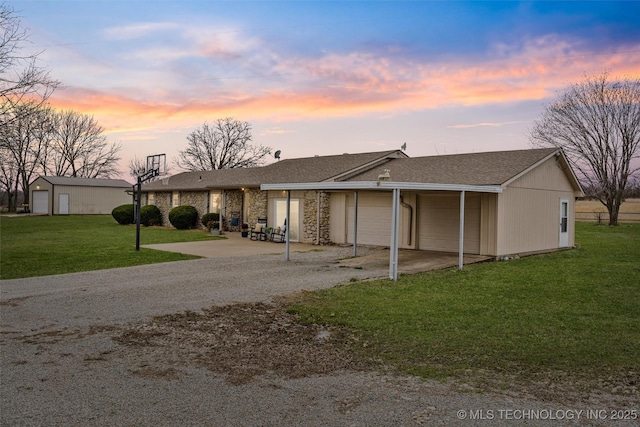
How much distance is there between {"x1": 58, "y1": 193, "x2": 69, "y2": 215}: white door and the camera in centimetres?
4144

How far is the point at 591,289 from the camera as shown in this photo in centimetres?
970

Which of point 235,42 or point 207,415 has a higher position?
point 235,42

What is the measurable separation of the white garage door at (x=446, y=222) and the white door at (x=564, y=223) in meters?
4.77

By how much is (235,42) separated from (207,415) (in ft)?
47.8

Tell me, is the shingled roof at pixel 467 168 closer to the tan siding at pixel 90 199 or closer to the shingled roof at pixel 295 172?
the shingled roof at pixel 295 172

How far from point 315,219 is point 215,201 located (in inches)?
304

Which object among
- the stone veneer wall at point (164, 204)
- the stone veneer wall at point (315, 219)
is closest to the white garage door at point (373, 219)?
the stone veneer wall at point (315, 219)

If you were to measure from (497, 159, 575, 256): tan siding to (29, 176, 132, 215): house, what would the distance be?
34.0 metres

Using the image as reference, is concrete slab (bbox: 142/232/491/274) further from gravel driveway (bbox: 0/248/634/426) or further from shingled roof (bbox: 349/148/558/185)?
gravel driveway (bbox: 0/248/634/426)

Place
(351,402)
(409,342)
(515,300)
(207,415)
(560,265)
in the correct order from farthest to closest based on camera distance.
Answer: (560,265)
(515,300)
(409,342)
(351,402)
(207,415)

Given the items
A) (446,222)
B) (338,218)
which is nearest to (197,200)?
(338,218)

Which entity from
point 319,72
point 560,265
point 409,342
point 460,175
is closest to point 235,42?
point 319,72

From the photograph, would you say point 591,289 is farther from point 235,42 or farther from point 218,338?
point 235,42

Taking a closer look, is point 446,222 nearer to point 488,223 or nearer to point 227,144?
point 488,223
